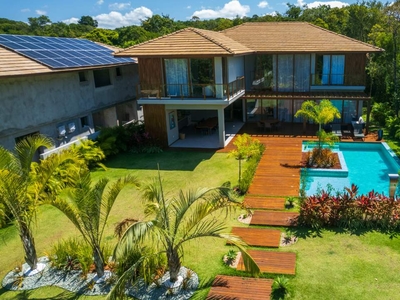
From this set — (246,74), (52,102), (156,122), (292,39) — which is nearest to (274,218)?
(156,122)

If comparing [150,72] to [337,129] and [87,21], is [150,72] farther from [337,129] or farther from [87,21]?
[87,21]

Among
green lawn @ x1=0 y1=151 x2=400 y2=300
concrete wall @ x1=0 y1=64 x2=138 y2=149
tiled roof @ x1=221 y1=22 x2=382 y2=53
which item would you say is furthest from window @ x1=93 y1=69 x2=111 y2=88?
green lawn @ x1=0 y1=151 x2=400 y2=300

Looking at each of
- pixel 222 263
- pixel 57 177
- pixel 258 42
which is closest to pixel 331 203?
pixel 222 263

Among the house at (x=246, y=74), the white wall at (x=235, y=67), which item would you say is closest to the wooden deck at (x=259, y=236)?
the house at (x=246, y=74)

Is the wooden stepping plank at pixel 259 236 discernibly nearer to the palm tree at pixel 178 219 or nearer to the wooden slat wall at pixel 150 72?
the palm tree at pixel 178 219

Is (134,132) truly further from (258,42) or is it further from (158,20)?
(158,20)
